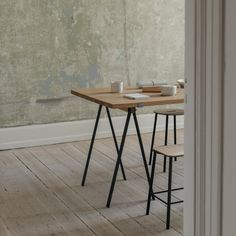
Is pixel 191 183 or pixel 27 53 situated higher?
pixel 27 53

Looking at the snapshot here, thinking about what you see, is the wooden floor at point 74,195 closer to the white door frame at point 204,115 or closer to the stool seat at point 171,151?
the stool seat at point 171,151

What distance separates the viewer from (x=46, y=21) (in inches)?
212

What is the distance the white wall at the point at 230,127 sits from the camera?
6.23ft

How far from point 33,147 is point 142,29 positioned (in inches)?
71.4

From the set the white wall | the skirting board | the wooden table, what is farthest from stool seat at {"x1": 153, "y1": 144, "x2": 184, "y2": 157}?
the skirting board

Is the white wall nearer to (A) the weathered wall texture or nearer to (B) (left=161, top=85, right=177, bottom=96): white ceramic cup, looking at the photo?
(B) (left=161, top=85, right=177, bottom=96): white ceramic cup

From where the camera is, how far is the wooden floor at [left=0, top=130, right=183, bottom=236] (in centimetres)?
332

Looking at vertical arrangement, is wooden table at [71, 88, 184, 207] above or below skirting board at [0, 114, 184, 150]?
above

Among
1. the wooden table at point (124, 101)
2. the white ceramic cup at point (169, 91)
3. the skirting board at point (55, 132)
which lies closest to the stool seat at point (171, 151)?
the wooden table at point (124, 101)

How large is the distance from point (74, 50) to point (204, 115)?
3.66m

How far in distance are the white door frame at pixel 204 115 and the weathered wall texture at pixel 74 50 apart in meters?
3.45

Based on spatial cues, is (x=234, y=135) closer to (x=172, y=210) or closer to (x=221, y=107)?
(x=221, y=107)

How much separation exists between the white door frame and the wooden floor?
1109mm

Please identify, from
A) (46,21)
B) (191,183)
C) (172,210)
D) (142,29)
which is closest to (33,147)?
(46,21)
